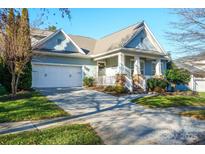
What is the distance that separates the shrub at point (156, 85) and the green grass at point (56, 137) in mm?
12526

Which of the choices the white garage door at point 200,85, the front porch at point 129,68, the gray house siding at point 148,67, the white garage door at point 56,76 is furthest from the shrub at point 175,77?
the white garage door at point 56,76

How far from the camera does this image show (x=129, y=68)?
2081 centimetres

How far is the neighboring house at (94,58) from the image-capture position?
18.2 m

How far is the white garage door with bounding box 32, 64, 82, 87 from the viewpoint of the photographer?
18.1m

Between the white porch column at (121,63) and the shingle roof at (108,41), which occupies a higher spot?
the shingle roof at (108,41)

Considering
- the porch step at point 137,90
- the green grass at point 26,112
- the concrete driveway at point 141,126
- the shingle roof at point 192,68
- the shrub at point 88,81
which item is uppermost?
the shingle roof at point 192,68

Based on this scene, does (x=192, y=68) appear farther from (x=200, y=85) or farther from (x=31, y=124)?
(x=200, y=85)

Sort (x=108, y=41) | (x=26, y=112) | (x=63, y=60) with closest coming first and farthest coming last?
(x=26, y=112)
(x=63, y=60)
(x=108, y=41)

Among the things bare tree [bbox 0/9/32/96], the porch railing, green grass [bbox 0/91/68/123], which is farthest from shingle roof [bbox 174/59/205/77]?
the porch railing

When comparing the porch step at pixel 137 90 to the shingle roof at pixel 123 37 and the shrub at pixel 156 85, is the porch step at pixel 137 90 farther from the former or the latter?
the shingle roof at pixel 123 37

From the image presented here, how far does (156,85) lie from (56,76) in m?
8.42

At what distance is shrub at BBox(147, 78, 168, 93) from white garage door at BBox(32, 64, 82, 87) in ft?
20.3

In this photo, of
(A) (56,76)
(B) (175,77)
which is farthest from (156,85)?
(A) (56,76)
